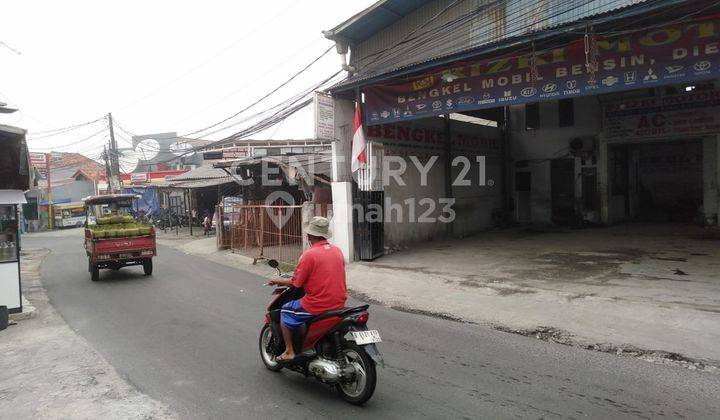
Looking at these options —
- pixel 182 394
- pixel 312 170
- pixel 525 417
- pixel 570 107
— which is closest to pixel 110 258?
pixel 312 170

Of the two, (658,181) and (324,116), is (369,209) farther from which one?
(658,181)

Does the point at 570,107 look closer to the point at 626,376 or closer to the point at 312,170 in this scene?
the point at 312,170

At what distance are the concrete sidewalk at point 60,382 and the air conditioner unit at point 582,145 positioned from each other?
15.7 metres

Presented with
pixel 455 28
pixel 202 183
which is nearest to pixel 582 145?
pixel 455 28

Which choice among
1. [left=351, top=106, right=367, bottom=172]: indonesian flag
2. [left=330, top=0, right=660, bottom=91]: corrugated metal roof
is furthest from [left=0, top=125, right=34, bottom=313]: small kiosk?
[left=330, top=0, right=660, bottom=91]: corrugated metal roof

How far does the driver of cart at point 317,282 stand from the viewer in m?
4.39

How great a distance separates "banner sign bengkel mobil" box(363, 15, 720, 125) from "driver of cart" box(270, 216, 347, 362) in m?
6.30

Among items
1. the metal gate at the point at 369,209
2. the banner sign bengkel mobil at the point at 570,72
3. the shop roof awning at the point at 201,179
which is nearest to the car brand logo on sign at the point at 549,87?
the banner sign bengkel mobil at the point at 570,72

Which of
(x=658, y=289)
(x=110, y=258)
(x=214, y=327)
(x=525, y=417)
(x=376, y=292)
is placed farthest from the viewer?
(x=110, y=258)

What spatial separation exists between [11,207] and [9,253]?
80 centimetres

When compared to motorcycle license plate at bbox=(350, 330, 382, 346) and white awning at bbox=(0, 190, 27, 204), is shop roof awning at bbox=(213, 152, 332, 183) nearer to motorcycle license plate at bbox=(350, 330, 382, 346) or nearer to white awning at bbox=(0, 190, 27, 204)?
white awning at bbox=(0, 190, 27, 204)

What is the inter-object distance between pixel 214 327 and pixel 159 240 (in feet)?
63.5

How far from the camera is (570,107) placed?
55.9 ft

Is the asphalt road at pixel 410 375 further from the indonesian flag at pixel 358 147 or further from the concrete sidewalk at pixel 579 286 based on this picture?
the indonesian flag at pixel 358 147
